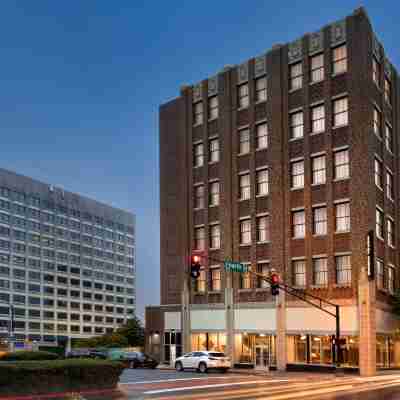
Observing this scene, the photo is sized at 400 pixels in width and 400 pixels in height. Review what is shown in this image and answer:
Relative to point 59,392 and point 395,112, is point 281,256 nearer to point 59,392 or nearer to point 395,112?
point 395,112

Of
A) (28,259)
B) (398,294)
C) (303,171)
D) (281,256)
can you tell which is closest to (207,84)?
(303,171)

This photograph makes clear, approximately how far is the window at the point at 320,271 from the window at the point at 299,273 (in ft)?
3.94

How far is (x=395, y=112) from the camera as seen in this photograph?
68.3m

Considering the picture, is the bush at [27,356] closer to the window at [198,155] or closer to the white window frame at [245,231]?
the white window frame at [245,231]

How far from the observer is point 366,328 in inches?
2212

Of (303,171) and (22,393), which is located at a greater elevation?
(303,171)

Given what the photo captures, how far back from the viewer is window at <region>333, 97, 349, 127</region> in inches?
2418

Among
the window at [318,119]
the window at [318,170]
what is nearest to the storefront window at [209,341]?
the window at [318,170]

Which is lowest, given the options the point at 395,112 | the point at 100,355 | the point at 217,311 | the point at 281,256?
the point at 100,355

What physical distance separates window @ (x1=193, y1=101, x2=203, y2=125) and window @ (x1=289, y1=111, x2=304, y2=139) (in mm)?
11536

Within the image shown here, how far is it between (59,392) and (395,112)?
47394mm

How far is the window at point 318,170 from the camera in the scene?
6225cm

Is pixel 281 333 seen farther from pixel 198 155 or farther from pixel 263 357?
pixel 198 155

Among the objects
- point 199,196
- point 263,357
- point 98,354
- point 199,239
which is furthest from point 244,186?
point 98,354
